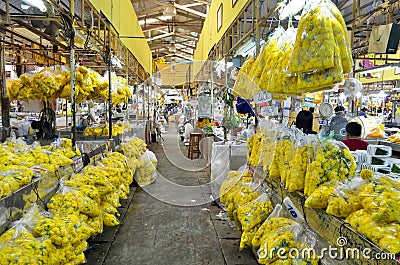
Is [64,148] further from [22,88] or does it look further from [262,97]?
[262,97]

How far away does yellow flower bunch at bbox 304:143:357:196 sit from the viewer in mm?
2197

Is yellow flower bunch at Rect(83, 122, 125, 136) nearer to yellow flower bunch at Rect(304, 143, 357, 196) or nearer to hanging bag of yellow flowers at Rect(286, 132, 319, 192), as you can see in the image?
hanging bag of yellow flowers at Rect(286, 132, 319, 192)

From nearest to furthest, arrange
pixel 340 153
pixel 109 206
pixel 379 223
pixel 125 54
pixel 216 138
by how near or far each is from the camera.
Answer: pixel 379 223 → pixel 340 153 → pixel 109 206 → pixel 216 138 → pixel 125 54

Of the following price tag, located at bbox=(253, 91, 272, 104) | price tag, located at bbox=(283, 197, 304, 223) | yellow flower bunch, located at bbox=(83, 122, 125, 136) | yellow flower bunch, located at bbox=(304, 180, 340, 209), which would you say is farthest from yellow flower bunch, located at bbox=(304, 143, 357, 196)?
yellow flower bunch, located at bbox=(83, 122, 125, 136)

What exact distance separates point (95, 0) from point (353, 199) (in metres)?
5.13

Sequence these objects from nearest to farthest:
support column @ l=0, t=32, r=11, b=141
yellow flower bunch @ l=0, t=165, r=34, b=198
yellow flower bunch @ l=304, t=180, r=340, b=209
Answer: yellow flower bunch @ l=304, t=180, r=340, b=209 → yellow flower bunch @ l=0, t=165, r=34, b=198 → support column @ l=0, t=32, r=11, b=141

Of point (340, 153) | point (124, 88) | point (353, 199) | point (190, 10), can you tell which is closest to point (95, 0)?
point (124, 88)

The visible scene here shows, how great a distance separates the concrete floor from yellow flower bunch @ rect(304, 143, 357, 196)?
1305mm

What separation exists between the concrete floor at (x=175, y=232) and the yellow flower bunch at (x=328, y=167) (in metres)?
1.31

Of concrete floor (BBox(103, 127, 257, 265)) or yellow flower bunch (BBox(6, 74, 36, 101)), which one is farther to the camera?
yellow flower bunch (BBox(6, 74, 36, 101))

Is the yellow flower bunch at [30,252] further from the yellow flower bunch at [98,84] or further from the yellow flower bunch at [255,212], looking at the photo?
the yellow flower bunch at [98,84]

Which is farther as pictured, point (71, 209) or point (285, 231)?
point (71, 209)

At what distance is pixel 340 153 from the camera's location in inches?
89.7

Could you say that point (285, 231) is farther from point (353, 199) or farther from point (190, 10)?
point (190, 10)
